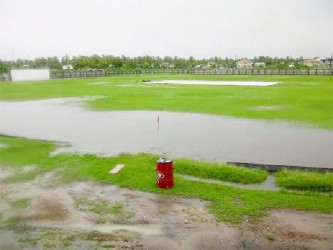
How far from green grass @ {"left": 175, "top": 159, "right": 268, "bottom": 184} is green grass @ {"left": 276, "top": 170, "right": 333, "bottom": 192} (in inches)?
26.5

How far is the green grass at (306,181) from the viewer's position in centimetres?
1063

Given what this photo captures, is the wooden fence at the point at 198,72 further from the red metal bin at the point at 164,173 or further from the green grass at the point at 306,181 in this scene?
the red metal bin at the point at 164,173

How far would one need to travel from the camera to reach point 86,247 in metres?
7.35

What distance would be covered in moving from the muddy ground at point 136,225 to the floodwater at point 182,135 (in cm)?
442

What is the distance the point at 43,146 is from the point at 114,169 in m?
5.34

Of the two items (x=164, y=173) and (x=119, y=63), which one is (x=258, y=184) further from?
(x=119, y=63)

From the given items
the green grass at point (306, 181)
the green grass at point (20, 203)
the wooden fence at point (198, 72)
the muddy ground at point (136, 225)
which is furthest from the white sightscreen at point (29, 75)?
the green grass at point (306, 181)

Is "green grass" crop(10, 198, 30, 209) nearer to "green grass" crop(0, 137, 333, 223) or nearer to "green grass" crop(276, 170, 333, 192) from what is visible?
"green grass" crop(0, 137, 333, 223)

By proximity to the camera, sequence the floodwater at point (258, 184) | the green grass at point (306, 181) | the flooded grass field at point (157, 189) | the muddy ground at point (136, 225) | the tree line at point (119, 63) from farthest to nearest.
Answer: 1. the tree line at point (119, 63)
2. the floodwater at point (258, 184)
3. the green grass at point (306, 181)
4. the flooded grass field at point (157, 189)
5. the muddy ground at point (136, 225)

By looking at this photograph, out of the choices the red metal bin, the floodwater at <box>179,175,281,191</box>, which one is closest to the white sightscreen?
the floodwater at <box>179,175,281,191</box>

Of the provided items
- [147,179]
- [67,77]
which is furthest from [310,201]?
[67,77]

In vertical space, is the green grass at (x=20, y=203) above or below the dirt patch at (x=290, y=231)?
above

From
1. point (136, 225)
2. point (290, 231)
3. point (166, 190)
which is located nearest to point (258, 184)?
point (166, 190)

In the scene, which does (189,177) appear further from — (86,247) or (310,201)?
(86,247)
